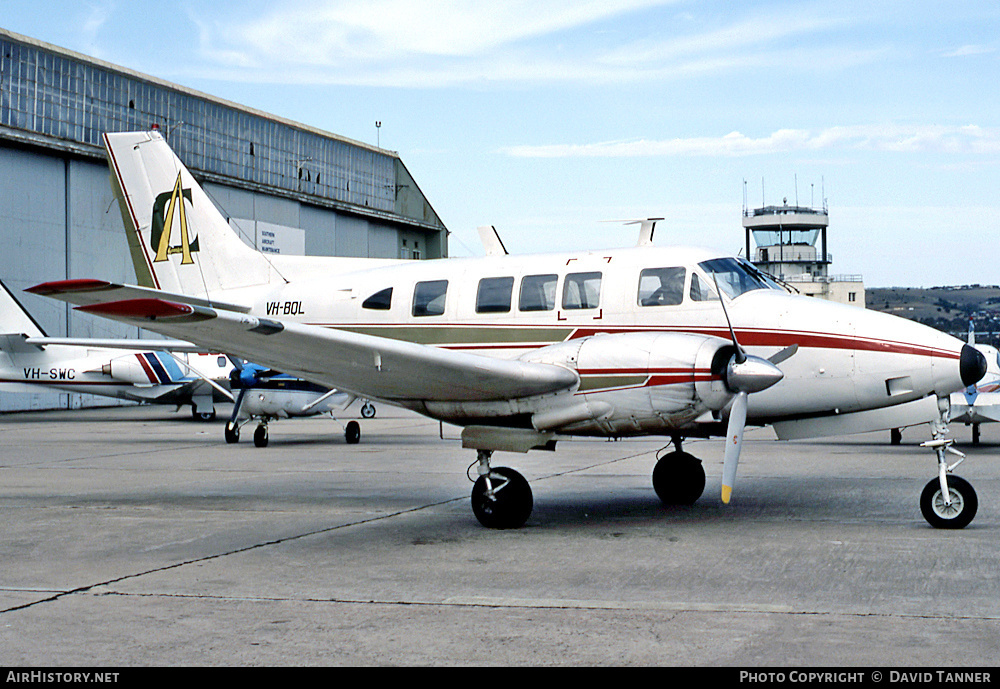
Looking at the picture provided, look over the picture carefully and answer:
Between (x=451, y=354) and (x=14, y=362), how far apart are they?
950 inches

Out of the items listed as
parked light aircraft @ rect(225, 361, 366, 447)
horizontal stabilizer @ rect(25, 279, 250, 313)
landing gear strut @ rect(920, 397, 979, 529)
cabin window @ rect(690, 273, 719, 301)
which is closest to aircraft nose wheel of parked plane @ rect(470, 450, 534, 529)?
cabin window @ rect(690, 273, 719, 301)

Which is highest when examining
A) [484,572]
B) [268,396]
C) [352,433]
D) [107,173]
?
[107,173]

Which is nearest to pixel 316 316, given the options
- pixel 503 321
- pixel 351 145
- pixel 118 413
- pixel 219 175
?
pixel 503 321

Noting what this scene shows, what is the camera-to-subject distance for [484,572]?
291 inches

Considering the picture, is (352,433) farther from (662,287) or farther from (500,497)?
(662,287)

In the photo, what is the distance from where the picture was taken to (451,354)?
29.2 ft

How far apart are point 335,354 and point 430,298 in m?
2.24

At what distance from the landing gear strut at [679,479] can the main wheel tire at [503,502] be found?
2.23 meters

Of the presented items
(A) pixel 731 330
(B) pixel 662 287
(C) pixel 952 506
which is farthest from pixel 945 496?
(B) pixel 662 287

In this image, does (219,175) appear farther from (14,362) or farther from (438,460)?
(438,460)

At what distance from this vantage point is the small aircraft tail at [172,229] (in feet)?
Result: 44.9

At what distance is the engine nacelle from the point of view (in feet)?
29.0

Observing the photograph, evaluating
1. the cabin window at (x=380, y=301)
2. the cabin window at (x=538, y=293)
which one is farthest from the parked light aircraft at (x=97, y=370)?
the cabin window at (x=538, y=293)

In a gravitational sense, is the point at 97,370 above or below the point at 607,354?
below
